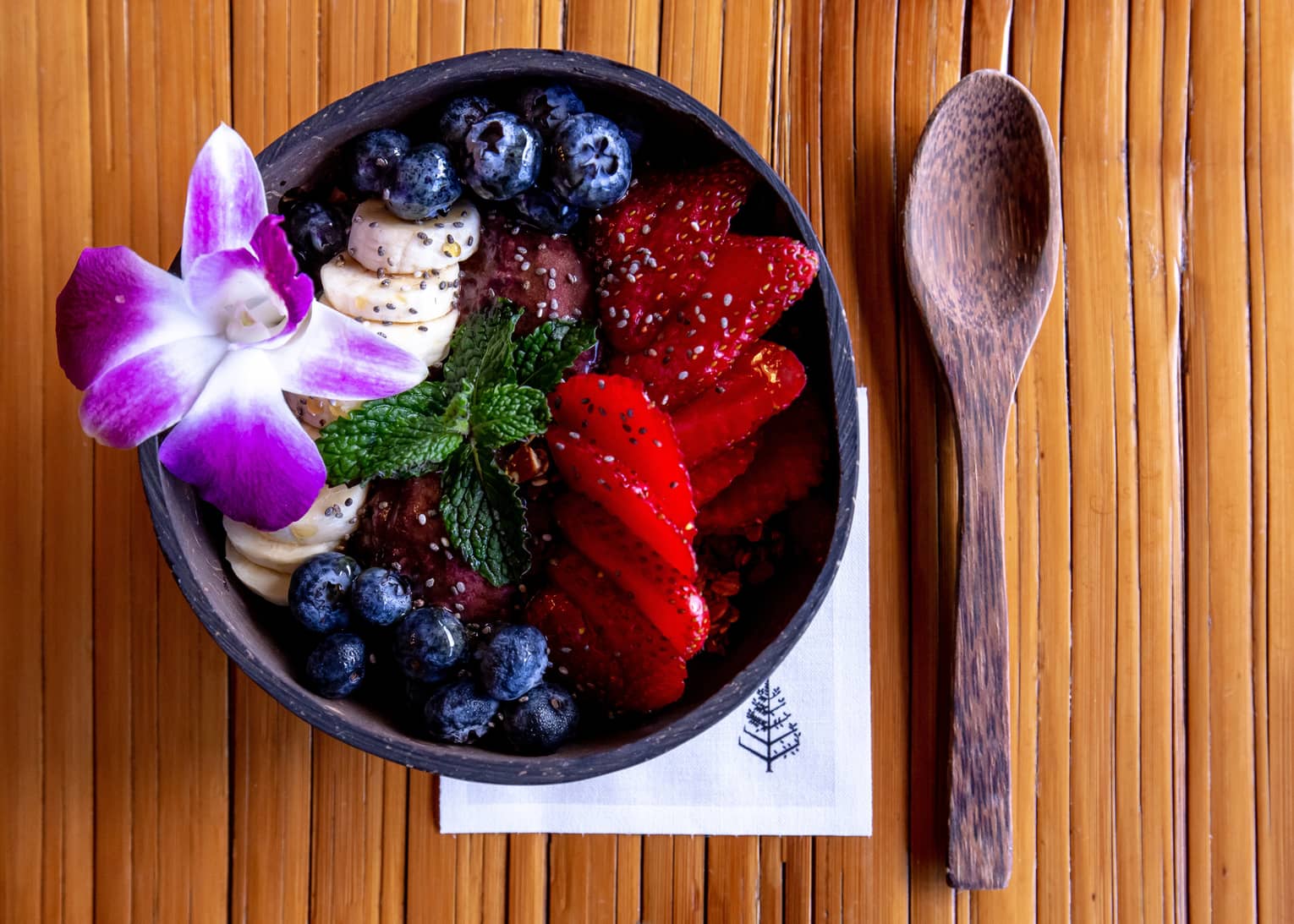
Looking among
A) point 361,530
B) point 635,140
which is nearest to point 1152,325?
point 635,140

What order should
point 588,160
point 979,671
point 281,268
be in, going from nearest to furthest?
point 281,268
point 588,160
point 979,671

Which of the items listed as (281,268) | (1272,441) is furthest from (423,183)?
(1272,441)

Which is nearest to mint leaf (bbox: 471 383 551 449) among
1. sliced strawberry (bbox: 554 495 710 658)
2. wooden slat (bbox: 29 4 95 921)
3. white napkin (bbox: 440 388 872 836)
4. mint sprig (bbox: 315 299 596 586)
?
mint sprig (bbox: 315 299 596 586)

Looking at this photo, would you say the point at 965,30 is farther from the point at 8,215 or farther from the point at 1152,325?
the point at 8,215

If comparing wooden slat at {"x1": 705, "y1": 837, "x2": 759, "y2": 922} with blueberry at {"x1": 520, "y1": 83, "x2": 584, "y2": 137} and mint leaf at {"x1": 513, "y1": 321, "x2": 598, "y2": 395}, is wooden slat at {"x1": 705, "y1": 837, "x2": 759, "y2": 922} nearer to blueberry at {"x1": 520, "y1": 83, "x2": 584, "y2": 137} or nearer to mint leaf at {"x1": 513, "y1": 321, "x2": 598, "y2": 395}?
mint leaf at {"x1": 513, "y1": 321, "x2": 598, "y2": 395}

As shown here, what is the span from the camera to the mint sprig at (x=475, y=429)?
0.90 meters

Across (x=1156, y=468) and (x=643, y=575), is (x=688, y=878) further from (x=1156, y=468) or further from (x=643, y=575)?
(x=1156, y=468)

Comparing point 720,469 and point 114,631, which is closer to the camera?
point 720,469

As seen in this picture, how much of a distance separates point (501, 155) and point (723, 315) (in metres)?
0.25

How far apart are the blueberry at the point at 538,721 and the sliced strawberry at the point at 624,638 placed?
63 millimetres

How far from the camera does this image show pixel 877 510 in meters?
1.10

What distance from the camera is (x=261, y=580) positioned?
0.95 m

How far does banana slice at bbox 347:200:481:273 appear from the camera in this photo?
2.99 feet

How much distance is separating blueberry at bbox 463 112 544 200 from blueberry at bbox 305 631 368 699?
44 centimetres
